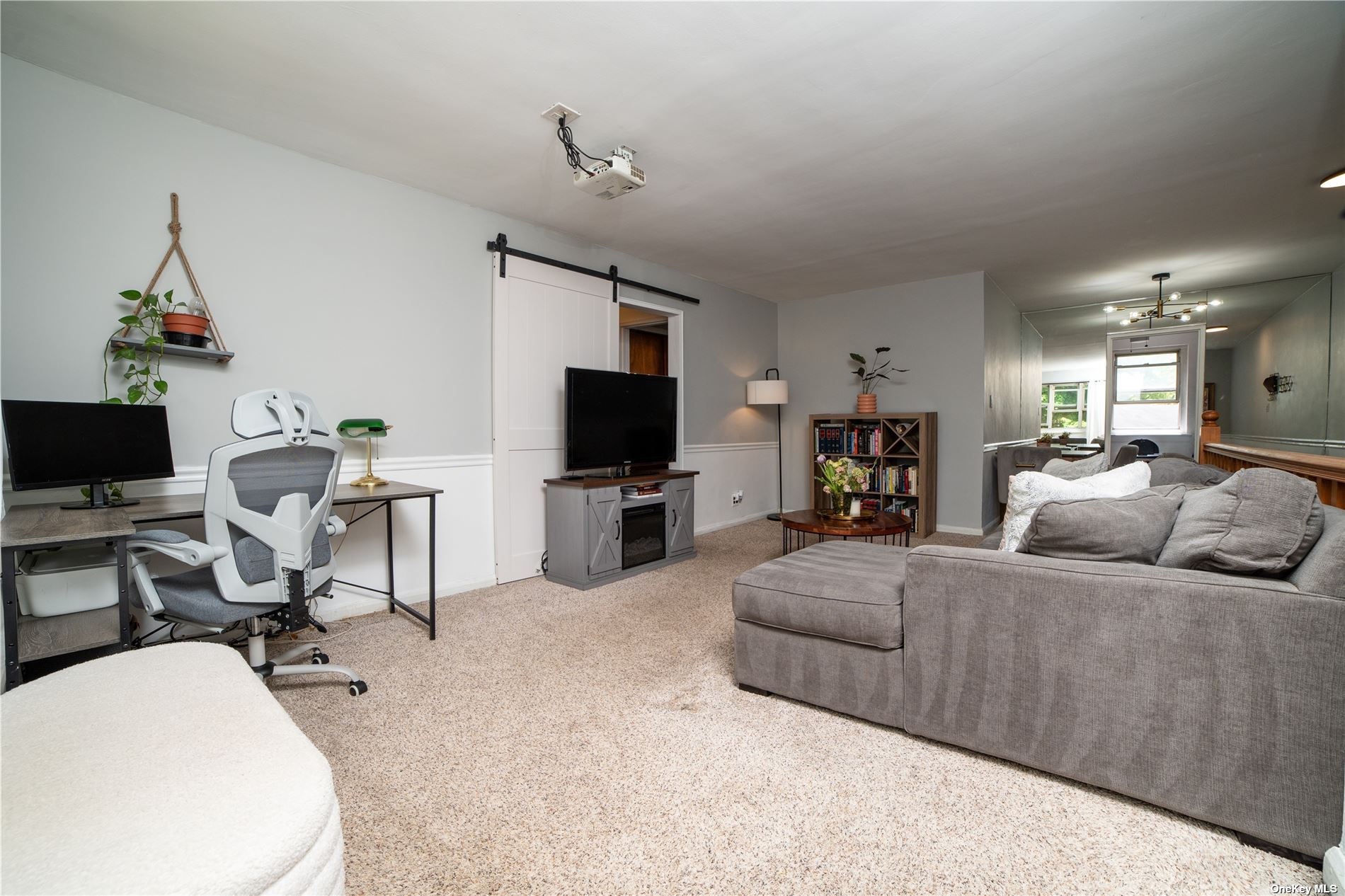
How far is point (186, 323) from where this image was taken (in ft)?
8.13

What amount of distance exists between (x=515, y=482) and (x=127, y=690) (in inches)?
127

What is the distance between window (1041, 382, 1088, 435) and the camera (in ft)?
41.5

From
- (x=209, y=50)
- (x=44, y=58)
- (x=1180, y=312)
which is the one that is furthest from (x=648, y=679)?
(x=1180, y=312)

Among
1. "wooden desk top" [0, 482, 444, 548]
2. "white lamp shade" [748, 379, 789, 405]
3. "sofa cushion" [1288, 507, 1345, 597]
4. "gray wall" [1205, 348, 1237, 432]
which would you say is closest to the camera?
"sofa cushion" [1288, 507, 1345, 597]

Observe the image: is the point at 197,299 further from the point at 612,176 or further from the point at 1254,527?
the point at 1254,527

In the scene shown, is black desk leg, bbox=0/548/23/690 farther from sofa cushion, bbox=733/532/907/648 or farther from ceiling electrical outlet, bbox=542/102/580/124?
ceiling electrical outlet, bbox=542/102/580/124

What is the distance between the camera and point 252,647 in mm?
2170

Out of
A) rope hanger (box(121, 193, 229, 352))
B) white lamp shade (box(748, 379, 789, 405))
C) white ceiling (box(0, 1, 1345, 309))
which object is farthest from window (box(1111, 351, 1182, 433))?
rope hanger (box(121, 193, 229, 352))

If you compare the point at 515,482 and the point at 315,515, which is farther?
the point at 515,482

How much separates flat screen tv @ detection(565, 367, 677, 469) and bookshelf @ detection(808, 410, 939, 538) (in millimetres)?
2062

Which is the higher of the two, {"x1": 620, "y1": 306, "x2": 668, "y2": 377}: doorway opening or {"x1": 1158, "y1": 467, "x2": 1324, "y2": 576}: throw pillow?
{"x1": 620, "y1": 306, "x2": 668, "y2": 377}: doorway opening

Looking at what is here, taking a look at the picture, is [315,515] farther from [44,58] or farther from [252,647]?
[44,58]

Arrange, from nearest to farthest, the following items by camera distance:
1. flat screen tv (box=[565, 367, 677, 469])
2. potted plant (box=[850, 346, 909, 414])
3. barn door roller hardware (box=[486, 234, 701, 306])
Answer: barn door roller hardware (box=[486, 234, 701, 306])
flat screen tv (box=[565, 367, 677, 469])
potted plant (box=[850, 346, 909, 414])

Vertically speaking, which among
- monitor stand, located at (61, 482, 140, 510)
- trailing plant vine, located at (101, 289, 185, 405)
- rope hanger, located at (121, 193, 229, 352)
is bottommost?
monitor stand, located at (61, 482, 140, 510)
